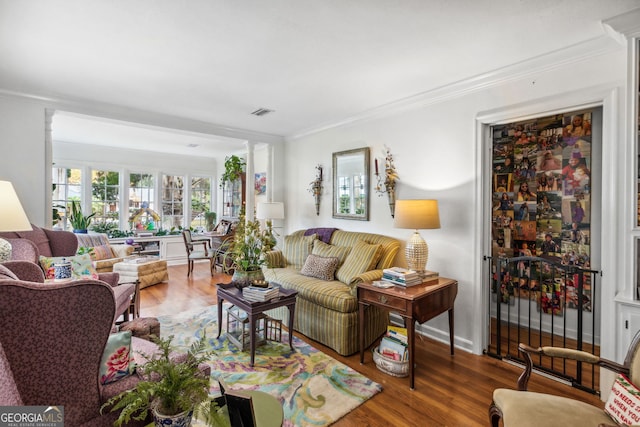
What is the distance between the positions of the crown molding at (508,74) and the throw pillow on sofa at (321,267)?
1835 millimetres

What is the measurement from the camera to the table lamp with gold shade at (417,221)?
2.87 meters

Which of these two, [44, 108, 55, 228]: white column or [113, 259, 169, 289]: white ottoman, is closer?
[44, 108, 55, 228]: white column

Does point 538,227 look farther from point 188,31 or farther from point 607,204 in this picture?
point 188,31

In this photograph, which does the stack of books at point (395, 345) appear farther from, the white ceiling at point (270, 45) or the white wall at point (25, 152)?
the white wall at point (25, 152)

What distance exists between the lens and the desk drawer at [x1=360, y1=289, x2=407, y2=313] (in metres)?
2.47

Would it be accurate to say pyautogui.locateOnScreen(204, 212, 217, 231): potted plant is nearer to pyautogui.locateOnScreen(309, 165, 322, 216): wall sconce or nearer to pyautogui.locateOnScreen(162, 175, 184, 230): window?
pyautogui.locateOnScreen(162, 175, 184, 230): window

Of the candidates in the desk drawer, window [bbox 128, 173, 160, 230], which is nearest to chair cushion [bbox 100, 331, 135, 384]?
the desk drawer

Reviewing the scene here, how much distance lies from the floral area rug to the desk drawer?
22.7 inches

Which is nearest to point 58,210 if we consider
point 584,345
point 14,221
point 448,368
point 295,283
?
point 14,221

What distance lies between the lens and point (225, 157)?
7.64 meters

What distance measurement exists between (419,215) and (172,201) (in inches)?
249

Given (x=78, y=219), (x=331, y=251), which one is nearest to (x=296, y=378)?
(x=331, y=251)

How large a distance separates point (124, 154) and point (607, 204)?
25.4ft

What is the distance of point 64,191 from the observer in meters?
6.20
